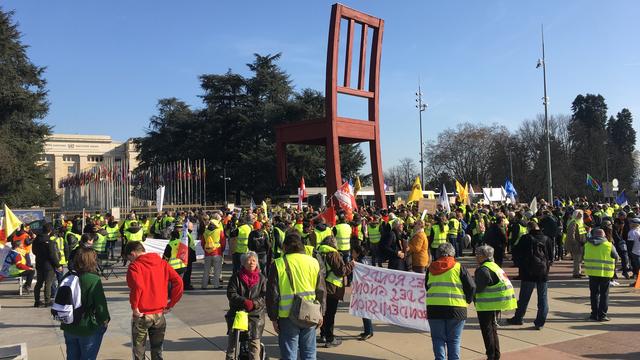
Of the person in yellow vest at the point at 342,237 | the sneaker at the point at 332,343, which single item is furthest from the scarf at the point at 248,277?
the person in yellow vest at the point at 342,237

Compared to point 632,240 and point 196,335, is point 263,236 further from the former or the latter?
point 632,240

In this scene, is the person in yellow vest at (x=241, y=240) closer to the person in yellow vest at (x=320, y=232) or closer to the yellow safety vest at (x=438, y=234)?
the person in yellow vest at (x=320, y=232)

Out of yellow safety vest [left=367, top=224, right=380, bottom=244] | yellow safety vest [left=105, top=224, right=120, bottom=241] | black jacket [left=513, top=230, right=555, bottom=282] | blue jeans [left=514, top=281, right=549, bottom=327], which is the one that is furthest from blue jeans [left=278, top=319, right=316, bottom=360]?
yellow safety vest [left=105, top=224, right=120, bottom=241]

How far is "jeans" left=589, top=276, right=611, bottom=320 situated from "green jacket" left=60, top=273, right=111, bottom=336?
7422 mm

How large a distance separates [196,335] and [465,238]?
464 inches

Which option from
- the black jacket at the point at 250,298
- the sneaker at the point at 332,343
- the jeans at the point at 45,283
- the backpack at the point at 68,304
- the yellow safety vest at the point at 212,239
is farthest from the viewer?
the yellow safety vest at the point at 212,239

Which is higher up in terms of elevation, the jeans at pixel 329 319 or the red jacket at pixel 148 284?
the red jacket at pixel 148 284

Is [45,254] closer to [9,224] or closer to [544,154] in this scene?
[9,224]

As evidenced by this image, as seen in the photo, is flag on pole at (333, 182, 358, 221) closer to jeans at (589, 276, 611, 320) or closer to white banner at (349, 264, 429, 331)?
white banner at (349, 264, 429, 331)

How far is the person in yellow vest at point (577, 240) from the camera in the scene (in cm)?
1301

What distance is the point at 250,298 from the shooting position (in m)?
5.69

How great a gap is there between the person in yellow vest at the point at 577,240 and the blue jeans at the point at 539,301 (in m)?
5.68

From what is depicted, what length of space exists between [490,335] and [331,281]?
2.12 m

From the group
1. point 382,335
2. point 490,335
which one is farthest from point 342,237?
point 490,335
